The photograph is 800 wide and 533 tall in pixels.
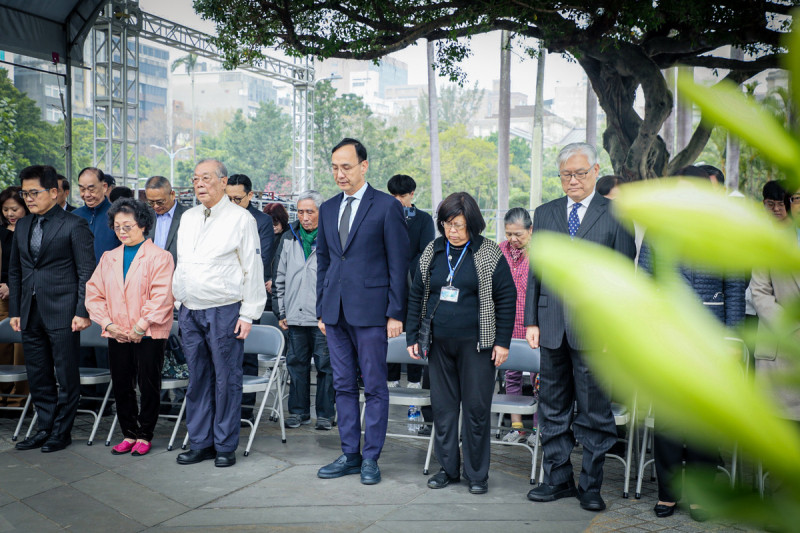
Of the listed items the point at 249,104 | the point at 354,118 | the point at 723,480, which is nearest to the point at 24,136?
the point at 354,118

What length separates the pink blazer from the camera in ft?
16.2

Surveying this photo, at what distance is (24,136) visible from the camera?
95.6 ft

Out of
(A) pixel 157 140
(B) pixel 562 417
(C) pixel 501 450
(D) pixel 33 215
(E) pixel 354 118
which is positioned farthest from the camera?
(A) pixel 157 140

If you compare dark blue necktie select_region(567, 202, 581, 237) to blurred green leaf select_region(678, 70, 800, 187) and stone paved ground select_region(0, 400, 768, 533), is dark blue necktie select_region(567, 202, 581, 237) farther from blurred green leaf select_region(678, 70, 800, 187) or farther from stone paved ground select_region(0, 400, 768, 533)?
blurred green leaf select_region(678, 70, 800, 187)

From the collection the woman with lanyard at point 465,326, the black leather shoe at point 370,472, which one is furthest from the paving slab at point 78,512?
the woman with lanyard at point 465,326

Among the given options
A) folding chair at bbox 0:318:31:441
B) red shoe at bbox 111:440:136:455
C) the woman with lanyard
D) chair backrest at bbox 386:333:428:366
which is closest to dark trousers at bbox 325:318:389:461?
Answer: the woman with lanyard

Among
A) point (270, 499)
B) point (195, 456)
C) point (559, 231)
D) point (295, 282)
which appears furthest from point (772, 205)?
point (295, 282)

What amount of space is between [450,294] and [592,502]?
54.3 inches

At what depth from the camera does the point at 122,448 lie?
5.18 meters

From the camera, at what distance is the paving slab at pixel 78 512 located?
3.89 meters

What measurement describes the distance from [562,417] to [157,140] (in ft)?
272

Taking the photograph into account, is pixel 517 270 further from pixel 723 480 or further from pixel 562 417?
pixel 723 480

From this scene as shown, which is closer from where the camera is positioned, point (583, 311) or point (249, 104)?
point (583, 311)

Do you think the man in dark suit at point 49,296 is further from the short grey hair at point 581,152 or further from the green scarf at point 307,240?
the short grey hair at point 581,152
